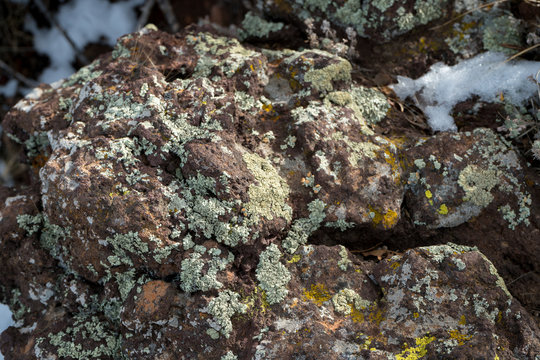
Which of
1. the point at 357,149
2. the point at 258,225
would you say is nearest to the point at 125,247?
the point at 258,225

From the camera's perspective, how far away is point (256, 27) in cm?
335

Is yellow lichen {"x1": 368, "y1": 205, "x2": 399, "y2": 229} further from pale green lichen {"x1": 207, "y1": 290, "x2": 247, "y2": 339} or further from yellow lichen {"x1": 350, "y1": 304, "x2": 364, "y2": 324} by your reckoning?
pale green lichen {"x1": 207, "y1": 290, "x2": 247, "y2": 339}

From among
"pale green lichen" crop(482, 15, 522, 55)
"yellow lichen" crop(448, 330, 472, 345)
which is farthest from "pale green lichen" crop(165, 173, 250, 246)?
"pale green lichen" crop(482, 15, 522, 55)

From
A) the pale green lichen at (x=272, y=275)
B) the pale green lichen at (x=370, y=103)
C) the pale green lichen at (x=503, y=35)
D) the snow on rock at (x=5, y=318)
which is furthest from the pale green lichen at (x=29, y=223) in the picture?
the pale green lichen at (x=503, y=35)

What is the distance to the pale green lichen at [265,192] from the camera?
91.5 inches

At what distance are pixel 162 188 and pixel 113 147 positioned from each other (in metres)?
0.37

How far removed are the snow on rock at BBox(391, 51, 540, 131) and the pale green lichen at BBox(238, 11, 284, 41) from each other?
40.9 inches

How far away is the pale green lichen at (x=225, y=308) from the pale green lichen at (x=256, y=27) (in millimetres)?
2035

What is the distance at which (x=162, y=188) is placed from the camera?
2.34m

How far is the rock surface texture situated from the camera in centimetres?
214

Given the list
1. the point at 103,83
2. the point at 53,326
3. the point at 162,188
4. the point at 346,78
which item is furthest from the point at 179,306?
Result: the point at 346,78

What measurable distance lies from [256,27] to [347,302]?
7.18ft

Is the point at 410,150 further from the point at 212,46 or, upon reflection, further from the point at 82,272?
the point at 82,272

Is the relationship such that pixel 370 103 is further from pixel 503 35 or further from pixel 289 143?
pixel 503 35
